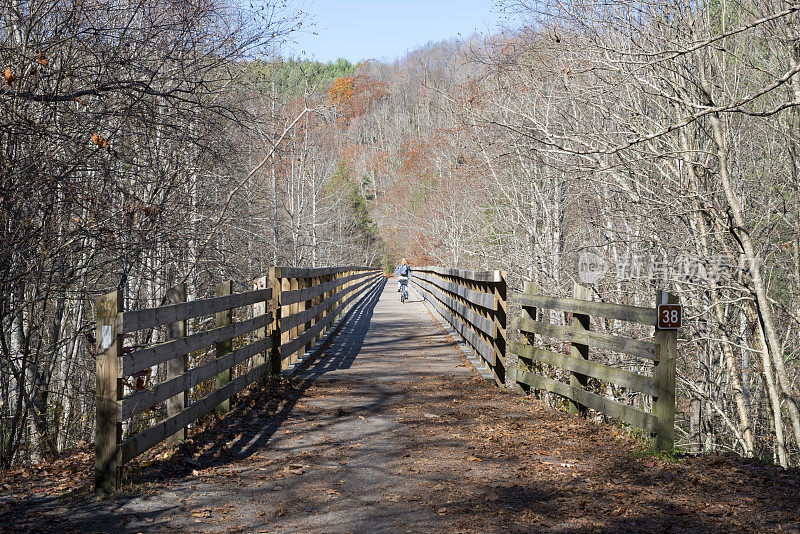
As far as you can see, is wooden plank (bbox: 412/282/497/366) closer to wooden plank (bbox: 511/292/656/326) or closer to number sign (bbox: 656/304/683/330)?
wooden plank (bbox: 511/292/656/326)

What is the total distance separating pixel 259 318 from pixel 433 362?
4517 mm

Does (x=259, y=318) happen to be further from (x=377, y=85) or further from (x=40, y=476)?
(x=377, y=85)

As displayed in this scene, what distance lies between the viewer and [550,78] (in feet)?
54.2

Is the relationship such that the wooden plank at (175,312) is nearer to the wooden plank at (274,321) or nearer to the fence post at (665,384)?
the wooden plank at (274,321)

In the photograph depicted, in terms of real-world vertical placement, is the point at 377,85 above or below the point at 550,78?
above

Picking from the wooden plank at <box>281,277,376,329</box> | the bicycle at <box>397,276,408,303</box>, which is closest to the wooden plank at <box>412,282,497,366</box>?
the wooden plank at <box>281,277,376,329</box>

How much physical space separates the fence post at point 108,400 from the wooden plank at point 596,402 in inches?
171

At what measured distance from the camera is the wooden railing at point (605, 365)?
657cm

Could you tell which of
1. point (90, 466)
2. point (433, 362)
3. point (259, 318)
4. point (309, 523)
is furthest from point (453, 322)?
point (309, 523)

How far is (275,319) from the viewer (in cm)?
1056

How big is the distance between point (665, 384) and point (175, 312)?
165 inches

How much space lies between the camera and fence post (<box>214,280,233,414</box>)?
8.10 metres

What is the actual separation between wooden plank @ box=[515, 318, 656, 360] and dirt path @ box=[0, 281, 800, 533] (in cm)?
84

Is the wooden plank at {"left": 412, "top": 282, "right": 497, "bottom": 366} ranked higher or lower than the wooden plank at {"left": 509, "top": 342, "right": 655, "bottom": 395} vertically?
lower
